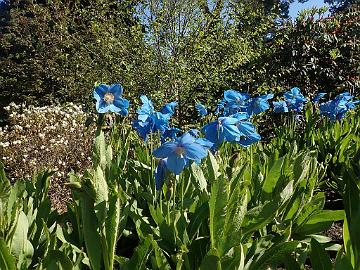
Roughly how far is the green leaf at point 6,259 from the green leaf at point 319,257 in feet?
2.83

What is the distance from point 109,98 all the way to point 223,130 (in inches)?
20.3

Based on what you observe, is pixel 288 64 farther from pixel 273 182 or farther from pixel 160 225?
pixel 160 225

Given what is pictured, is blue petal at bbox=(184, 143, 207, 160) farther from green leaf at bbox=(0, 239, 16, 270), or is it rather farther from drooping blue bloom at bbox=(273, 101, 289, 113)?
drooping blue bloom at bbox=(273, 101, 289, 113)

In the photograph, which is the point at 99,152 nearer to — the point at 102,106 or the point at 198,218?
the point at 102,106

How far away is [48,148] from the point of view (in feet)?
16.8

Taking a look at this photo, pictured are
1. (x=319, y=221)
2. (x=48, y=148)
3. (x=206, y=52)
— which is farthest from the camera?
(x=206, y=52)

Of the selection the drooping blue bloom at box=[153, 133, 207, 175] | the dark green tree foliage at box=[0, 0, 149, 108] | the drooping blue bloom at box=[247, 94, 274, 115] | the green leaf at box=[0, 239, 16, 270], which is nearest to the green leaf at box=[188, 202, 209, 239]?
the drooping blue bloom at box=[153, 133, 207, 175]

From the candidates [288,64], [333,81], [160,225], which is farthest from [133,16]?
[160,225]

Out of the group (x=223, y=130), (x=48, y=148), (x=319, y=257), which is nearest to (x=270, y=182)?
(x=223, y=130)

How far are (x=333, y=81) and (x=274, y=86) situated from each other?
0.85 meters

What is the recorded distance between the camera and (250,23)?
23.7ft

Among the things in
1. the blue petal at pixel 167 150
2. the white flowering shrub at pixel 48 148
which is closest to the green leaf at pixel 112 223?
the blue petal at pixel 167 150

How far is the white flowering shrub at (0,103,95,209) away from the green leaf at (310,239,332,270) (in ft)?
10.6

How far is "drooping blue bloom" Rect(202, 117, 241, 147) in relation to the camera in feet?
6.21
